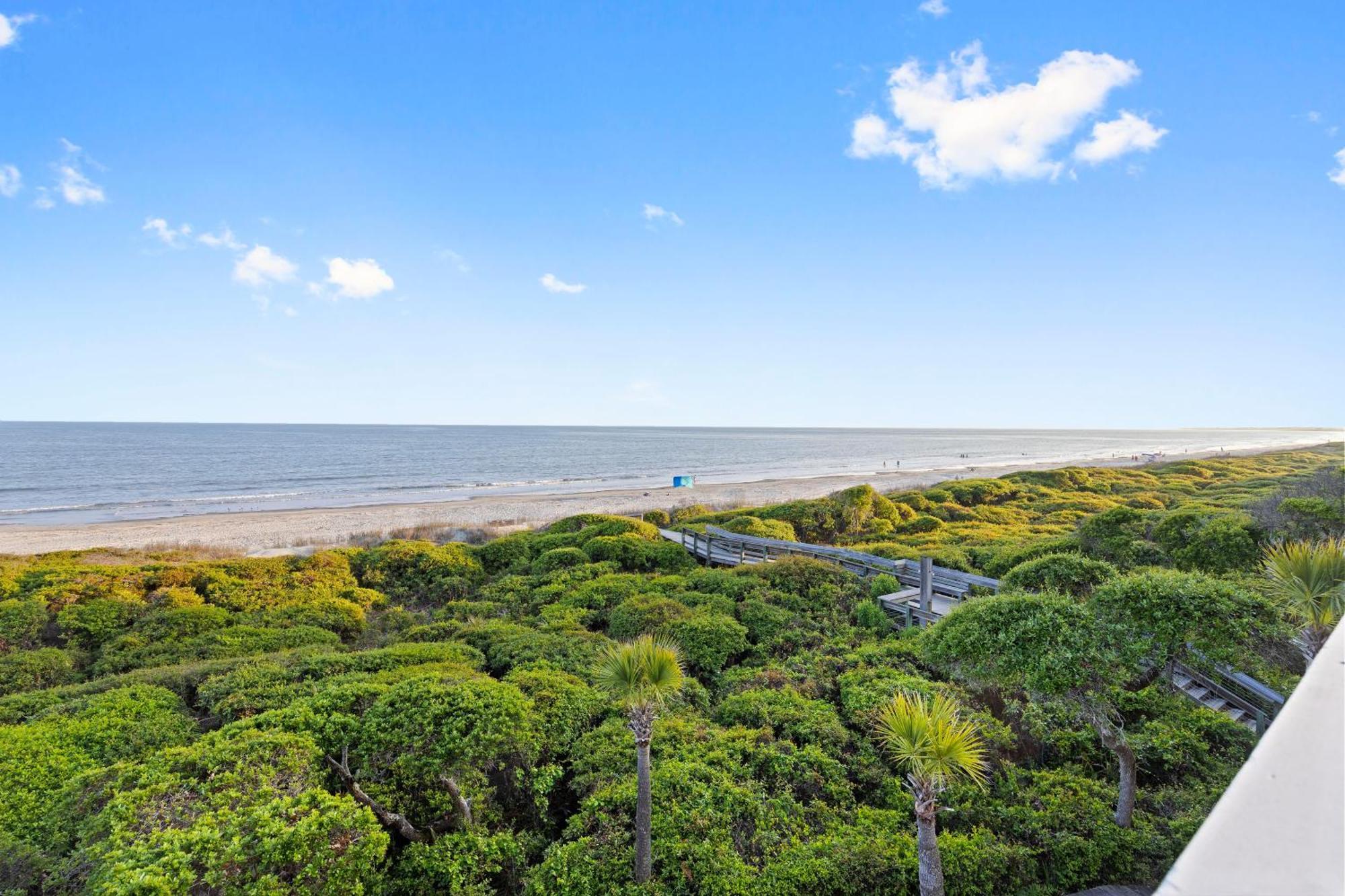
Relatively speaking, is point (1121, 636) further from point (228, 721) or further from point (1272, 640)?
point (228, 721)

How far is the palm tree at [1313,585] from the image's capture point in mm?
5320

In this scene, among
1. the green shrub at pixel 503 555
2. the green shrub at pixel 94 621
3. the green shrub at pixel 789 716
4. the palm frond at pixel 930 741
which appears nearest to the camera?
the palm frond at pixel 930 741

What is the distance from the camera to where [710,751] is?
8008 mm

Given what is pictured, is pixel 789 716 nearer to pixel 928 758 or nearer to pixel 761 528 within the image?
pixel 928 758

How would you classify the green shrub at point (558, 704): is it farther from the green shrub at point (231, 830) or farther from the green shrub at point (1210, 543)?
the green shrub at point (1210, 543)

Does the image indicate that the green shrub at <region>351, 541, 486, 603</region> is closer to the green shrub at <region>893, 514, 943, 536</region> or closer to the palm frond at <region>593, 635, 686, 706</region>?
the palm frond at <region>593, 635, 686, 706</region>

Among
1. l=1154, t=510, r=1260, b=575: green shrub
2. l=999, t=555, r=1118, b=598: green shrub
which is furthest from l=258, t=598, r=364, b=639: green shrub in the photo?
l=1154, t=510, r=1260, b=575: green shrub

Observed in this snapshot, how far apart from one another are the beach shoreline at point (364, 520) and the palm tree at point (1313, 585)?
26.1 m

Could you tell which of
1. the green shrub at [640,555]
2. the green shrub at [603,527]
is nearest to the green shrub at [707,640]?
the green shrub at [640,555]

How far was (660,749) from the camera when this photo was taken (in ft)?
26.9

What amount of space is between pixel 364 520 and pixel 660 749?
35861 mm

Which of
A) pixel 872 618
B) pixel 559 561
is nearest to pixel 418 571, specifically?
pixel 559 561

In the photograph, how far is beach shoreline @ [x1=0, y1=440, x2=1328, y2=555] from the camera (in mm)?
30359

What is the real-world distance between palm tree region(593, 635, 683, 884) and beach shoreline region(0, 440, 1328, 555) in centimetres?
2395
